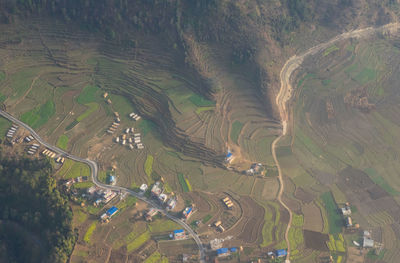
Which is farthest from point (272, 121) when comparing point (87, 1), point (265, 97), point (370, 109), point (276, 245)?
point (87, 1)

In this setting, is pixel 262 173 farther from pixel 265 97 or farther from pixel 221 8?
pixel 221 8

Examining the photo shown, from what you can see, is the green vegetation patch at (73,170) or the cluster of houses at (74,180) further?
the green vegetation patch at (73,170)

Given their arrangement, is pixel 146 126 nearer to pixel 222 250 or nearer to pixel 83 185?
pixel 83 185

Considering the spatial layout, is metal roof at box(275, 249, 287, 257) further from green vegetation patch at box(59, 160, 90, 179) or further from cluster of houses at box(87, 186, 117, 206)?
green vegetation patch at box(59, 160, 90, 179)

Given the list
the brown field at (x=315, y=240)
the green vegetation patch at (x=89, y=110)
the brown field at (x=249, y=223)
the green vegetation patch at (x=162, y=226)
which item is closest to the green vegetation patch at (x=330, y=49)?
the brown field at (x=249, y=223)

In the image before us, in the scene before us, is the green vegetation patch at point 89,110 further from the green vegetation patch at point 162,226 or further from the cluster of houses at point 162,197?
the green vegetation patch at point 162,226

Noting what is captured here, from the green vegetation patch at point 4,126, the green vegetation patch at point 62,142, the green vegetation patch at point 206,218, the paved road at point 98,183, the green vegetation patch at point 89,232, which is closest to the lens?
the green vegetation patch at point 89,232
